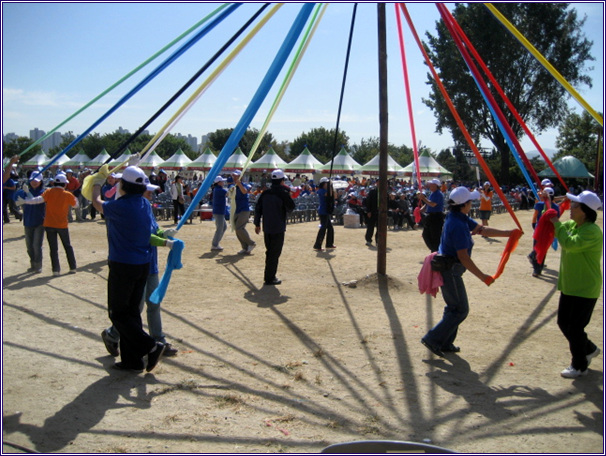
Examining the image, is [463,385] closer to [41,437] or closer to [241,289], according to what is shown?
[41,437]

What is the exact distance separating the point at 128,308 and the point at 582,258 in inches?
172

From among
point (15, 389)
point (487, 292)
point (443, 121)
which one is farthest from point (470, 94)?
point (15, 389)

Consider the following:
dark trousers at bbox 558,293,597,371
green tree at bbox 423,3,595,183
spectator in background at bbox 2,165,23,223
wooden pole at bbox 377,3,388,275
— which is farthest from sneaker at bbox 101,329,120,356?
green tree at bbox 423,3,595,183

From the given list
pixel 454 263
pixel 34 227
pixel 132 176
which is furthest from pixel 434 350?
pixel 34 227

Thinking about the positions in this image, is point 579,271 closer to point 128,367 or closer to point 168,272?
point 168,272

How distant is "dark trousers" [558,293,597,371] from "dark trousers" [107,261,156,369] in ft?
13.3

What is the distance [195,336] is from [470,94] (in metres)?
35.1

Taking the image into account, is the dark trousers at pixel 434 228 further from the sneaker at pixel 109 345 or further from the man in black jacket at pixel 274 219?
the sneaker at pixel 109 345

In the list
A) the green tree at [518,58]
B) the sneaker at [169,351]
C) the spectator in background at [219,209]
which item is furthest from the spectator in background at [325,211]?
the green tree at [518,58]

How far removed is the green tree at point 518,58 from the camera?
111ft

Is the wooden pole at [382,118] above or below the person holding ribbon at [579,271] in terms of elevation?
above

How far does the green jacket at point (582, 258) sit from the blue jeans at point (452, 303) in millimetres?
989

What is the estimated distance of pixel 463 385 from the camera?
203 inches

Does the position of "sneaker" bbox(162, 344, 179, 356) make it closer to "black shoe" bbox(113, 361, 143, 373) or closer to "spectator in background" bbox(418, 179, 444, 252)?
"black shoe" bbox(113, 361, 143, 373)
